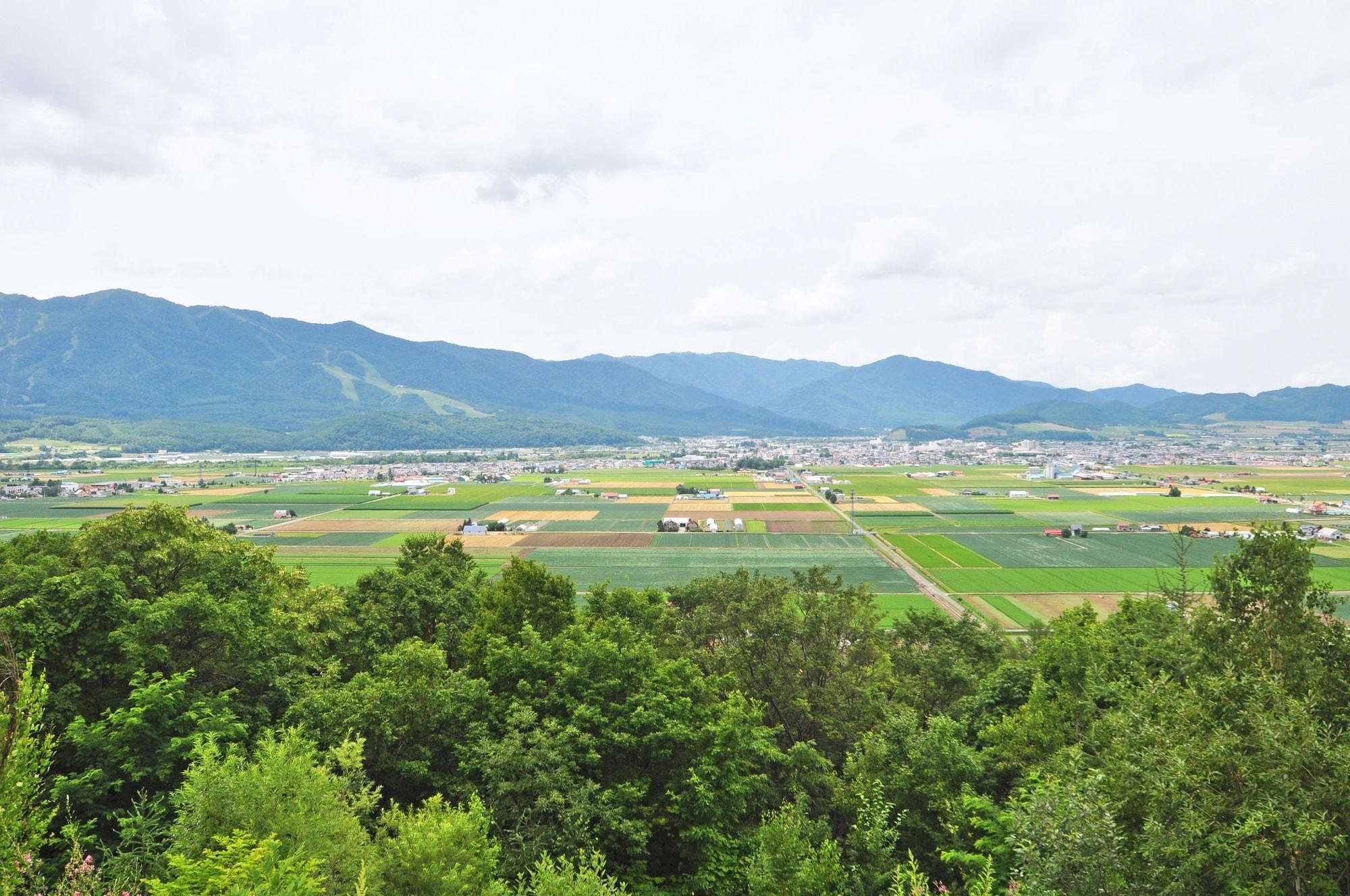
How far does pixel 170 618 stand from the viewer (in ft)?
63.2

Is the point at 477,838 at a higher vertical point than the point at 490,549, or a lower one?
higher

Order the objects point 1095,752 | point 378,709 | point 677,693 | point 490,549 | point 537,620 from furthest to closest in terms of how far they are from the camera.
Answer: point 490,549, point 537,620, point 677,693, point 378,709, point 1095,752

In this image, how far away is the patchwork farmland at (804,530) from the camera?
6788cm

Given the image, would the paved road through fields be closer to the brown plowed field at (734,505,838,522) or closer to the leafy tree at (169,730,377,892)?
the brown plowed field at (734,505,838,522)

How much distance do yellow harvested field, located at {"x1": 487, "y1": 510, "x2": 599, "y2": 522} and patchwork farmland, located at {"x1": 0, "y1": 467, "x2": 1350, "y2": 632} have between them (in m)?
0.73

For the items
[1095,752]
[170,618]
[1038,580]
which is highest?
[170,618]

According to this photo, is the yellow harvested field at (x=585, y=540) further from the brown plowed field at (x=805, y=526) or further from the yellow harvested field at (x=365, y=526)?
the brown plowed field at (x=805, y=526)

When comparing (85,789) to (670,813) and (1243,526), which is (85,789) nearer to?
(670,813)

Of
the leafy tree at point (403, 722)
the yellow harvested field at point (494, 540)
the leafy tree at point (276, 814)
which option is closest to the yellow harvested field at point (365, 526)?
the yellow harvested field at point (494, 540)

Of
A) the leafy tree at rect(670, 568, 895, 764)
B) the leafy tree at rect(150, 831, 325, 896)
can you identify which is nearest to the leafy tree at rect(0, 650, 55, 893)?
the leafy tree at rect(150, 831, 325, 896)

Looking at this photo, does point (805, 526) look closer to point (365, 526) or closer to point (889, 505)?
point (889, 505)

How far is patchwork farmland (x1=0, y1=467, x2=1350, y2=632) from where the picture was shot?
67875 millimetres

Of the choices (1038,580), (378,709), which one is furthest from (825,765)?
(1038,580)

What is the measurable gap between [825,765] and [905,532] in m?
79.8
